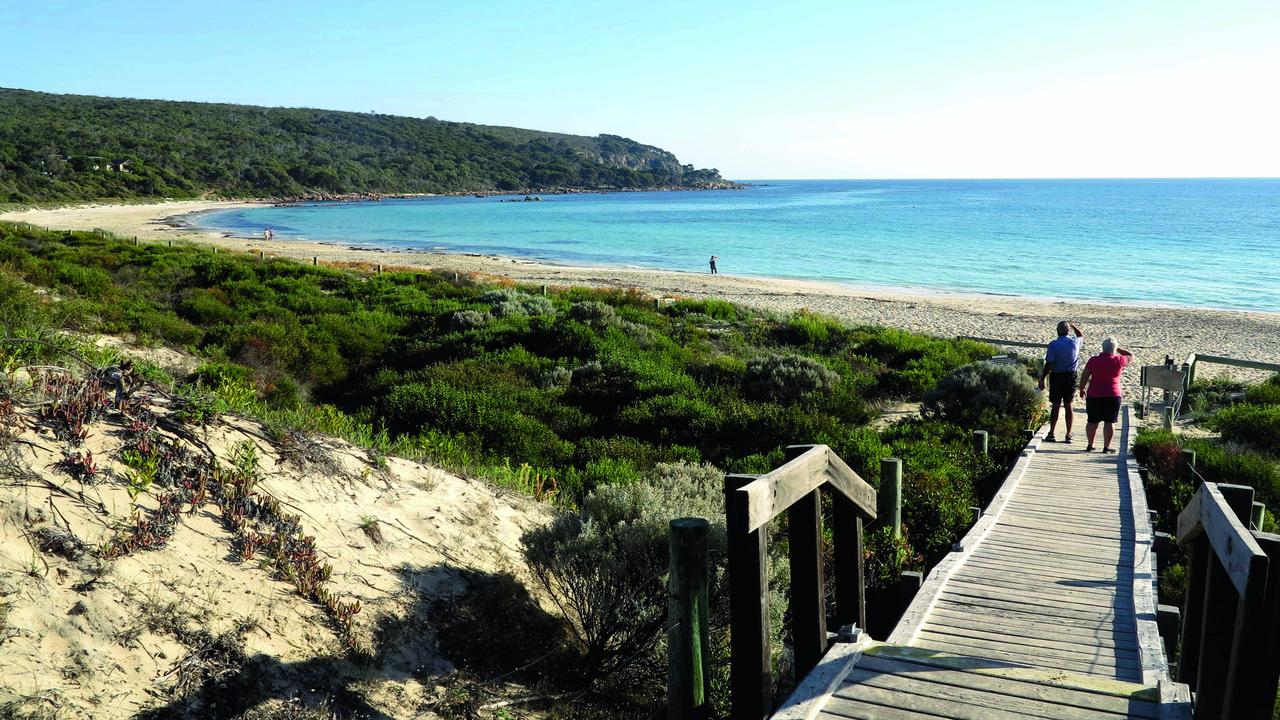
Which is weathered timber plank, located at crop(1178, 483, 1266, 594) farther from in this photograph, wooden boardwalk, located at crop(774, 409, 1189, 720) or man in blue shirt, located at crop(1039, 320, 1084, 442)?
man in blue shirt, located at crop(1039, 320, 1084, 442)

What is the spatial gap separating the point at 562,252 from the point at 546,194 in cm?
12452

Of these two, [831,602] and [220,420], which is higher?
[220,420]

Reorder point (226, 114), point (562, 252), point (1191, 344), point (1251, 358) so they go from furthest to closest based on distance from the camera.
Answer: point (226, 114) → point (562, 252) → point (1191, 344) → point (1251, 358)

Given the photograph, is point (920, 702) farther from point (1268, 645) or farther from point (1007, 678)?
point (1268, 645)

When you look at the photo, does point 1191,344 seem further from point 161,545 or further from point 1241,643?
point 161,545

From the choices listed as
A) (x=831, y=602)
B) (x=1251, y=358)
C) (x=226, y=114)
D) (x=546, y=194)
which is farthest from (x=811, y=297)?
(x=226, y=114)

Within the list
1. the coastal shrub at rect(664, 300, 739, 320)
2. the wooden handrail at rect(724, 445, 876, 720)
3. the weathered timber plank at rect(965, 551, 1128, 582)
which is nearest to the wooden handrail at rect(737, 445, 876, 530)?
the wooden handrail at rect(724, 445, 876, 720)

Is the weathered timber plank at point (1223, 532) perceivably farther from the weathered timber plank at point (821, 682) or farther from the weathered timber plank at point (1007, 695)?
the weathered timber plank at point (821, 682)

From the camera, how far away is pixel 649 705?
207 inches

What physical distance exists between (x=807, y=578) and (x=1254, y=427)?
11.2 m

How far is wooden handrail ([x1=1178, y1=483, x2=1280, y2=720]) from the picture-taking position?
10.4ft

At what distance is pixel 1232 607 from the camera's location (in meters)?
3.86

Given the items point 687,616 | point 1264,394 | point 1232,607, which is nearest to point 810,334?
point 1264,394

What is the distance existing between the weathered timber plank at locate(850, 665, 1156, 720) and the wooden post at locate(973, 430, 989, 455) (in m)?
7.08
